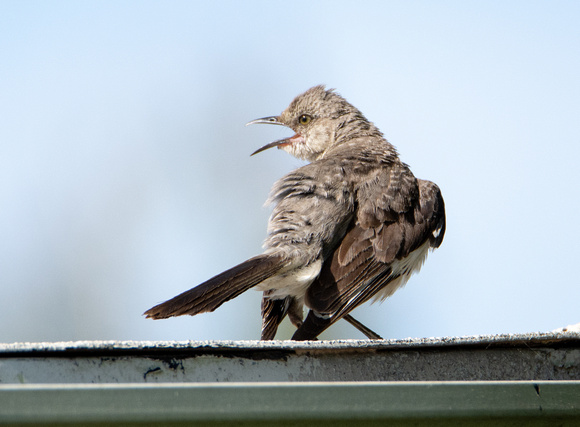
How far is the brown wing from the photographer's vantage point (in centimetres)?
377

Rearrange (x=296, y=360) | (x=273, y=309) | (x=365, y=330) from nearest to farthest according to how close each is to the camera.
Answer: (x=296, y=360) < (x=273, y=309) < (x=365, y=330)

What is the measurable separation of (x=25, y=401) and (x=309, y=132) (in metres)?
4.73

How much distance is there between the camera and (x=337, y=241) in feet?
13.5

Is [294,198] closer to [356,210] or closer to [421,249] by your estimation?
[356,210]

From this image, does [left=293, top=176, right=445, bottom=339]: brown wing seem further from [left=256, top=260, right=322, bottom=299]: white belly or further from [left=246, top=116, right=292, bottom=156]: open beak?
[left=246, top=116, right=292, bottom=156]: open beak

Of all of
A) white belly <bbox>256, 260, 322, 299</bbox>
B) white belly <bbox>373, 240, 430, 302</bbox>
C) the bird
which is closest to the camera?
the bird

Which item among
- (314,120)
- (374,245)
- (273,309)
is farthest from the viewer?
(314,120)

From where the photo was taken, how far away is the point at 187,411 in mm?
1309

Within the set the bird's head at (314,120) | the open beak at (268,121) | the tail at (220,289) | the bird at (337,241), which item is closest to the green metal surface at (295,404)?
the tail at (220,289)

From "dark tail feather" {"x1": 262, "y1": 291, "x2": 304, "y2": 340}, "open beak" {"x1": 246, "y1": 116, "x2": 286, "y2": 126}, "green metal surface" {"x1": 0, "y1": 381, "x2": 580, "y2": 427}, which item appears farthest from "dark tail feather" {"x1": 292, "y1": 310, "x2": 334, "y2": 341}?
"open beak" {"x1": 246, "y1": 116, "x2": 286, "y2": 126}

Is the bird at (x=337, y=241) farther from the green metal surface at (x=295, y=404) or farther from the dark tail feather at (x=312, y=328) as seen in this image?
the green metal surface at (x=295, y=404)

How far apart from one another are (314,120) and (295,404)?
4628mm

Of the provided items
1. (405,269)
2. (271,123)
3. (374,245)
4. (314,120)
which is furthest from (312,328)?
(271,123)

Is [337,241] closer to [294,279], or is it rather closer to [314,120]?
[294,279]
